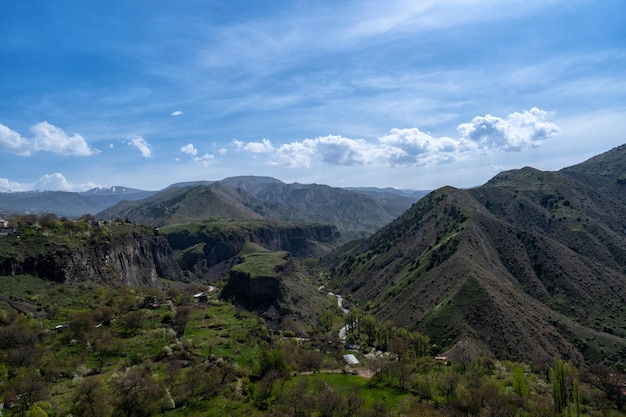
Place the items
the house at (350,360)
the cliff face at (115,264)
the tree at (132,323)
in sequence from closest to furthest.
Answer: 1. the tree at (132,323)
2. the house at (350,360)
3. the cliff face at (115,264)

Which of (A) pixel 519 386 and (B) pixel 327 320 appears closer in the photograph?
(A) pixel 519 386

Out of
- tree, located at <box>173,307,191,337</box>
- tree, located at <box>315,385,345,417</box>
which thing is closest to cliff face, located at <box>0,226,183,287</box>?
tree, located at <box>173,307,191,337</box>

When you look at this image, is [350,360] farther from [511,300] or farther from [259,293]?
[259,293]

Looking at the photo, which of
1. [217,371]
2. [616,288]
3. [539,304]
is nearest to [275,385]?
[217,371]

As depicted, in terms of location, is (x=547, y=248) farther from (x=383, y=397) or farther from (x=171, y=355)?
(x=171, y=355)

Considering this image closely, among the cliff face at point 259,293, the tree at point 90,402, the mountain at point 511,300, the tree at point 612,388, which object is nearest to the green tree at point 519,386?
the tree at point 612,388

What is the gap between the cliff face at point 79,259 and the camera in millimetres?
123000

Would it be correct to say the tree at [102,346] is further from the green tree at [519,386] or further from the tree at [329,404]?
the green tree at [519,386]

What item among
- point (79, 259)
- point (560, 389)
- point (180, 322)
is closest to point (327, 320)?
point (180, 322)

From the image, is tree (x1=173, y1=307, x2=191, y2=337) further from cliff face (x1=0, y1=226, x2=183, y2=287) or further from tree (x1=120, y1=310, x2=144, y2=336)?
cliff face (x1=0, y1=226, x2=183, y2=287)

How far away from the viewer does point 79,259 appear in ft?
455

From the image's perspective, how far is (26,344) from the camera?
6888 centimetres

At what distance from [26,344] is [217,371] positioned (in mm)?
36008

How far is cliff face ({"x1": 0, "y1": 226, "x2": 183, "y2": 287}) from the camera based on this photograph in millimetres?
123000
